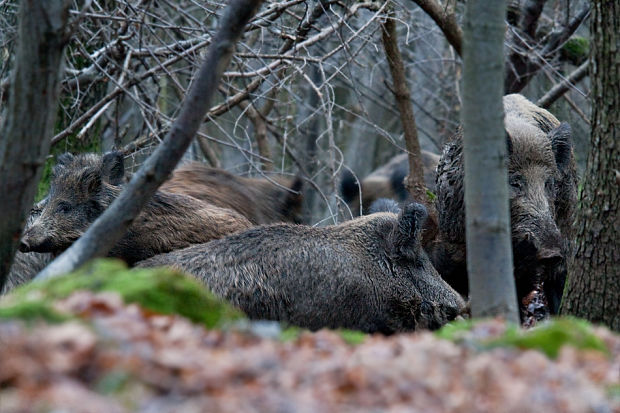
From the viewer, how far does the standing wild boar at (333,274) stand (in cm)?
682

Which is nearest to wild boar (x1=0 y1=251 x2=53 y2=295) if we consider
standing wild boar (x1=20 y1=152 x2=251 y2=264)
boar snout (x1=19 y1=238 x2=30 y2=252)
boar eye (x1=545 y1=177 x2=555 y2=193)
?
boar snout (x1=19 y1=238 x2=30 y2=252)

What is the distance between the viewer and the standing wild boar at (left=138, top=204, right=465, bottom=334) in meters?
6.82

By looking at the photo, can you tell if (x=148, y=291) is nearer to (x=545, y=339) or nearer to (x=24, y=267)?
(x=545, y=339)

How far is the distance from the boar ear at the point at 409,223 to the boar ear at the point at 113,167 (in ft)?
9.88

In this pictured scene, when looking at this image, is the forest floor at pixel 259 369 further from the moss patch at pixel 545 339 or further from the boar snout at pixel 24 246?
the boar snout at pixel 24 246

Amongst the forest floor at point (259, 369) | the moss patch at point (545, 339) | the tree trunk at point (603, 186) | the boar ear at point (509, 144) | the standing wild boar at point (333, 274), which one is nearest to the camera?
the forest floor at point (259, 369)

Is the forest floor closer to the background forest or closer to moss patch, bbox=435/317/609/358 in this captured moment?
moss patch, bbox=435/317/609/358

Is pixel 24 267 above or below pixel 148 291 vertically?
below

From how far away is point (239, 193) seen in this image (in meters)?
10.3

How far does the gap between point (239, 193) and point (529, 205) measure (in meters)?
3.76

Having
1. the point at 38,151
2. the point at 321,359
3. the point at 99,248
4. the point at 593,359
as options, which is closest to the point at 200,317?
the point at 321,359

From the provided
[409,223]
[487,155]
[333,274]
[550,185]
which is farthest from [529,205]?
[487,155]

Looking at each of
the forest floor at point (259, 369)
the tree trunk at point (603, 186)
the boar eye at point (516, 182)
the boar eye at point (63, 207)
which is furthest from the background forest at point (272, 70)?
the tree trunk at point (603, 186)

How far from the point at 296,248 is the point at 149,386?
4.16 metres
